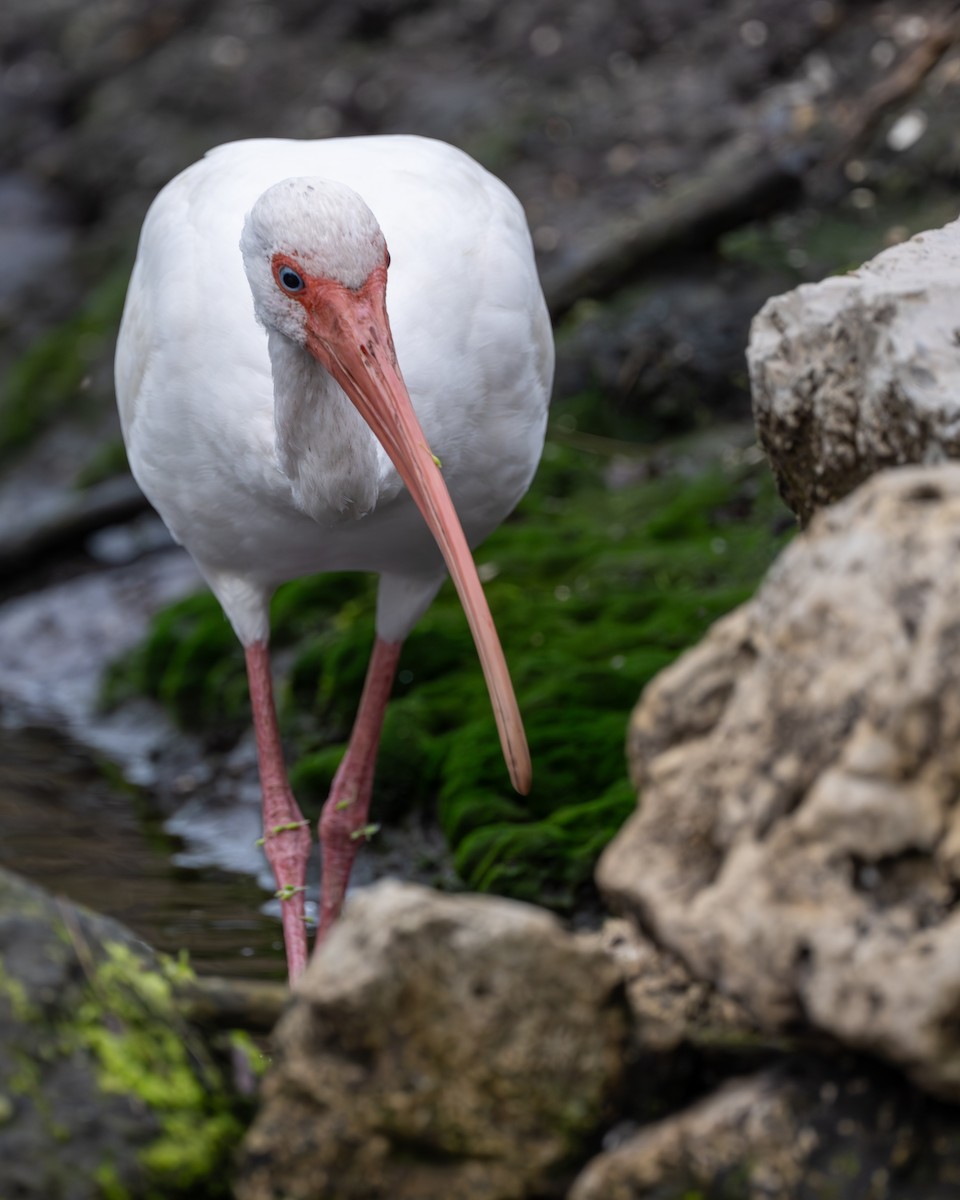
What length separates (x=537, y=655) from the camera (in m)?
6.93

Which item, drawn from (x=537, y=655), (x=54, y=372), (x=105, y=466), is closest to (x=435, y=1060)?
(x=537, y=655)

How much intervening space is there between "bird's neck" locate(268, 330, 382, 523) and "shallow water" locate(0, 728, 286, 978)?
154 cm

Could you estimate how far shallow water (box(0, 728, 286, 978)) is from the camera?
227 inches

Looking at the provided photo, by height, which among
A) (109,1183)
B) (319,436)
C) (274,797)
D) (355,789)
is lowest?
(355,789)

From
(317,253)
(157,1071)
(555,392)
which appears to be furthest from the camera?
(555,392)

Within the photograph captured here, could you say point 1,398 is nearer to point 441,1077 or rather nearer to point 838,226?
point 838,226

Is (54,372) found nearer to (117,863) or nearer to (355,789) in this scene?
(117,863)

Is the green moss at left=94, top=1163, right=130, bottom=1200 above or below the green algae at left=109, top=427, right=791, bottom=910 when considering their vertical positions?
above

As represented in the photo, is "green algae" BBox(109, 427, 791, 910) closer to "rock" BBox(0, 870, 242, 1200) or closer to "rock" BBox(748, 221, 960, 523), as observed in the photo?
"rock" BBox(748, 221, 960, 523)

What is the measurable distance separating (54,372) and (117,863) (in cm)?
509

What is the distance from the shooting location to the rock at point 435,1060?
9.59 feet

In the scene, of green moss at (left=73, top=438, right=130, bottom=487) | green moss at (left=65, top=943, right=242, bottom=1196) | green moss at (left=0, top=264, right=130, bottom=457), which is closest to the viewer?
green moss at (left=65, top=943, right=242, bottom=1196)

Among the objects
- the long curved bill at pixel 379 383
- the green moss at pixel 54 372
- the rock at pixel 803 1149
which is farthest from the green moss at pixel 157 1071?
the green moss at pixel 54 372

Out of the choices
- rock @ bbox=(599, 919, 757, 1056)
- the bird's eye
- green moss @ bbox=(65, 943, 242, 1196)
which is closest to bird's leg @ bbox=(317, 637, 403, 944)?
the bird's eye
